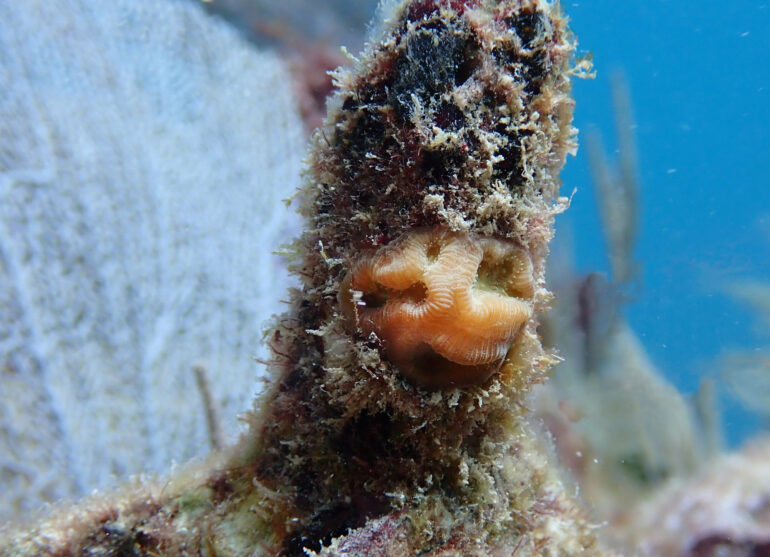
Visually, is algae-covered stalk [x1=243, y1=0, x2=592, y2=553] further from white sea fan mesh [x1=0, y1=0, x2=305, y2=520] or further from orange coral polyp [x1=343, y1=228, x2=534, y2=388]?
white sea fan mesh [x1=0, y1=0, x2=305, y2=520]

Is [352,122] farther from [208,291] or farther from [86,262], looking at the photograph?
[208,291]

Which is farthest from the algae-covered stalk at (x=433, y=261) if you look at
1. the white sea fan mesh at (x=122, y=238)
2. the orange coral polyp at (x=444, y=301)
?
the white sea fan mesh at (x=122, y=238)

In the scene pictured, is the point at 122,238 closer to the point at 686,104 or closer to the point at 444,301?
the point at 444,301

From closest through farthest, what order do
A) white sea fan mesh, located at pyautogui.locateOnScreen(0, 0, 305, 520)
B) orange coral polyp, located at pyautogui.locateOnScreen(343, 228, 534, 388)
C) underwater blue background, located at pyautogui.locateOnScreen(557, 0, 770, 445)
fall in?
orange coral polyp, located at pyautogui.locateOnScreen(343, 228, 534, 388) → white sea fan mesh, located at pyautogui.locateOnScreen(0, 0, 305, 520) → underwater blue background, located at pyautogui.locateOnScreen(557, 0, 770, 445)

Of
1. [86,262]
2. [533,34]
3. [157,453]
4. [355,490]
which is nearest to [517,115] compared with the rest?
[533,34]

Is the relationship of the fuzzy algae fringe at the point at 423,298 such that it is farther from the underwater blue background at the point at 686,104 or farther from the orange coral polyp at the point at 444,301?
the underwater blue background at the point at 686,104

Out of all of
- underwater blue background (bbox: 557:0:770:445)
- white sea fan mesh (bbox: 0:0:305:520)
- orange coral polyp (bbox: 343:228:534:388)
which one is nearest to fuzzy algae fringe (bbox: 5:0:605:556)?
orange coral polyp (bbox: 343:228:534:388)

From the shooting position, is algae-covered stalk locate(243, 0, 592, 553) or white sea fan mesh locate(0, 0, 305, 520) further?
white sea fan mesh locate(0, 0, 305, 520)
